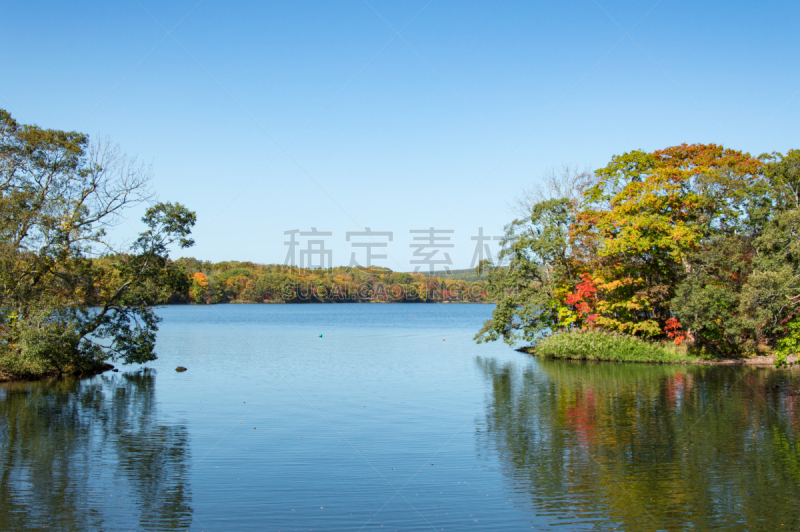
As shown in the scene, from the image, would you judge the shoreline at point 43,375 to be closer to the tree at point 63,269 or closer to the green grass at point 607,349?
the tree at point 63,269

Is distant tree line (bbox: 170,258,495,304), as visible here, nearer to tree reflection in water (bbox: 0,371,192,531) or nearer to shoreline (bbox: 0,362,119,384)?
shoreline (bbox: 0,362,119,384)

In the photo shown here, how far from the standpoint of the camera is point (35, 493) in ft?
38.3

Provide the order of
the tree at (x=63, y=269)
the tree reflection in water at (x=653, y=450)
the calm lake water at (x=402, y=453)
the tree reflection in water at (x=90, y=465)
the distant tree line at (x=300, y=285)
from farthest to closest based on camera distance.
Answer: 1. the distant tree line at (x=300, y=285)
2. the tree at (x=63, y=269)
3. the tree reflection in water at (x=653, y=450)
4. the calm lake water at (x=402, y=453)
5. the tree reflection in water at (x=90, y=465)

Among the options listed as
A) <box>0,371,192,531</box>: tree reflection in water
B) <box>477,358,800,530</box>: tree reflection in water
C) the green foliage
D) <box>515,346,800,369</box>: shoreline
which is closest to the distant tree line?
the green foliage

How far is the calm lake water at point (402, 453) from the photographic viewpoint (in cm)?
1072

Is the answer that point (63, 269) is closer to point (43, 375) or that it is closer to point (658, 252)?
point (43, 375)

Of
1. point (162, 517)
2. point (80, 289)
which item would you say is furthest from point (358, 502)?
point (80, 289)

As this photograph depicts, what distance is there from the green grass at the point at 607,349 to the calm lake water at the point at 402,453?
5864mm

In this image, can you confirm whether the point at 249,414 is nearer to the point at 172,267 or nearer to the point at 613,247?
the point at 172,267

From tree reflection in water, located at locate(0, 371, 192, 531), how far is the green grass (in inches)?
953

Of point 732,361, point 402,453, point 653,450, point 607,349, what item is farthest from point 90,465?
point 732,361

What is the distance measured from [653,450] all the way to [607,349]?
2184 cm

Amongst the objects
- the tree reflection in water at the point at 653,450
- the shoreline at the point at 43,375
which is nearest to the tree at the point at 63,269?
the shoreline at the point at 43,375

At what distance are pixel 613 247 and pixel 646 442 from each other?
20.4 meters
